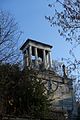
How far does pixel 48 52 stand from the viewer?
55.5 metres

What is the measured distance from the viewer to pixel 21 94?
855 inches

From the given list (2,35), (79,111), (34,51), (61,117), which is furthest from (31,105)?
(34,51)

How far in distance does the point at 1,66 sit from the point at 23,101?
265 centimetres

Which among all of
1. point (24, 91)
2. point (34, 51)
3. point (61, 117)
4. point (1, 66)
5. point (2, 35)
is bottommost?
point (61, 117)

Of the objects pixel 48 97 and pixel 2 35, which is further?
pixel 48 97

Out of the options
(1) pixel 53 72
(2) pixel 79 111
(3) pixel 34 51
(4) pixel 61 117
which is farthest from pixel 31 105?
(3) pixel 34 51

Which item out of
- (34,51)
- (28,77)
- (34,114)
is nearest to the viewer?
(34,114)

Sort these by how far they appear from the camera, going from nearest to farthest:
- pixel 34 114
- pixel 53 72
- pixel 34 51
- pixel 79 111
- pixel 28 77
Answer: pixel 34 114 → pixel 28 77 → pixel 53 72 → pixel 79 111 → pixel 34 51

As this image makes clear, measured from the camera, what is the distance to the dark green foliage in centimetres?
2094

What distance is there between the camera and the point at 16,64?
22.1 m

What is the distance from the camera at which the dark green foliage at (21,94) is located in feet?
68.7

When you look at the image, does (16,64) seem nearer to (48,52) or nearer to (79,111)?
(79,111)

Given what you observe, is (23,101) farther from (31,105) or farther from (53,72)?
(53,72)

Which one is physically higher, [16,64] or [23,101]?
[16,64]
